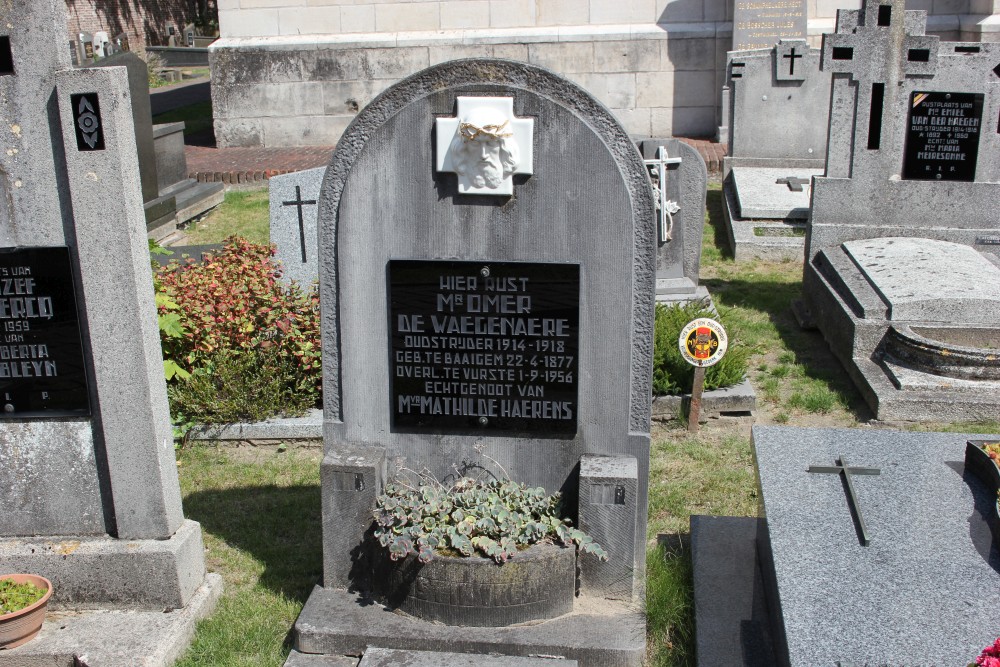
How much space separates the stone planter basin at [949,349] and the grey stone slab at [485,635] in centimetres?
365

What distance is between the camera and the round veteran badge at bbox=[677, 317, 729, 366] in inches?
255

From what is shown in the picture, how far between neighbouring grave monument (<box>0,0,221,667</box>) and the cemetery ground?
12.5 inches

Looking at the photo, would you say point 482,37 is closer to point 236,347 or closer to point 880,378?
point 236,347

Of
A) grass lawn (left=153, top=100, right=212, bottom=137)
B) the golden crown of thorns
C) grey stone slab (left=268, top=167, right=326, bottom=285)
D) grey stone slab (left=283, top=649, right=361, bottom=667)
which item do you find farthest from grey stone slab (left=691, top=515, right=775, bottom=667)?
grass lawn (left=153, top=100, right=212, bottom=137)

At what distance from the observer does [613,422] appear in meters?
4.37

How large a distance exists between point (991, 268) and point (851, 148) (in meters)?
1.61

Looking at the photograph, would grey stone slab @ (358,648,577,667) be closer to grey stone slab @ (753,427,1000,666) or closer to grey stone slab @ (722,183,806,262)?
grey stone slab @ (753,427,1000,666)

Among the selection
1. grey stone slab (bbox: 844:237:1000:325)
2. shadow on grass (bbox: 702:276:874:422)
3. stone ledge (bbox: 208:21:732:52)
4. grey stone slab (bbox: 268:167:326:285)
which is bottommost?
shadow on grass (bbox: 702:276:874:422)

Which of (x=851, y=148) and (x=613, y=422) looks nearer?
(x=613, y=422)

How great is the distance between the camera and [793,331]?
8688mm

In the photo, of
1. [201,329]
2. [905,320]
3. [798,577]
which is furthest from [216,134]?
[798,577]

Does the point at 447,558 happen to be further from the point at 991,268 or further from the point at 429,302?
the point at 991,268

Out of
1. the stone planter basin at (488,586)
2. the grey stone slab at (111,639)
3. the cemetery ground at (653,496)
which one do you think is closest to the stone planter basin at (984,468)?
the cemetery ground at (653,496)

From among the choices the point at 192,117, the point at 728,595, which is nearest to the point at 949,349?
the point at 728,595
